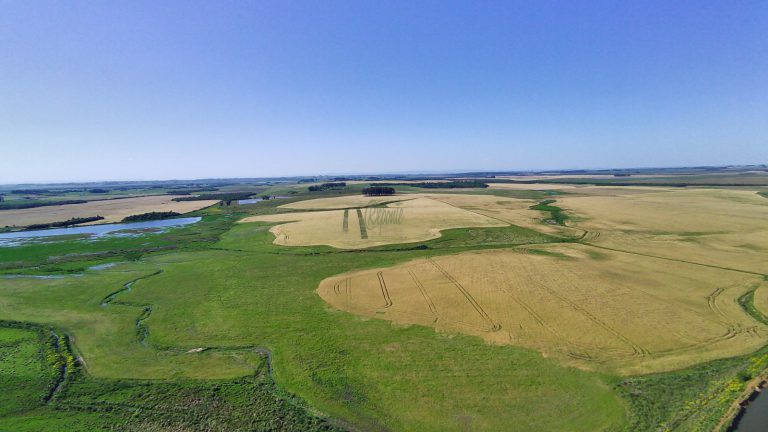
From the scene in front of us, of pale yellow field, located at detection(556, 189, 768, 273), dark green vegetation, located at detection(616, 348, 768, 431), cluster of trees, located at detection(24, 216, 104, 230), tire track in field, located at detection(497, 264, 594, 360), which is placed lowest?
dark green vegetation, located at detection(616, 348, 768, 431)

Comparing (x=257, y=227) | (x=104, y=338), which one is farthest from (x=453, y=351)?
(x=257, y=227)

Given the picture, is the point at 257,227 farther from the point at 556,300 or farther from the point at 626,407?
the point at 626,407

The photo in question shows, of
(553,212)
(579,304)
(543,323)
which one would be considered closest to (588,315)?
(579,304)

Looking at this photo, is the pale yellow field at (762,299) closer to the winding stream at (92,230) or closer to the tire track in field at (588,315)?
the tire track in field at (588,315)

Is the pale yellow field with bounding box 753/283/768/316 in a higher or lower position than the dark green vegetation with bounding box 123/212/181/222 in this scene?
lower

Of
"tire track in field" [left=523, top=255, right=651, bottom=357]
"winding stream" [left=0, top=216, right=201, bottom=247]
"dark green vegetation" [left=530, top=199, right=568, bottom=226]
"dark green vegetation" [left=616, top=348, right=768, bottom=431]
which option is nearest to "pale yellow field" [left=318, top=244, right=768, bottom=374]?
"tire track in field" [left=523, top=255, right=651, bottom=357]

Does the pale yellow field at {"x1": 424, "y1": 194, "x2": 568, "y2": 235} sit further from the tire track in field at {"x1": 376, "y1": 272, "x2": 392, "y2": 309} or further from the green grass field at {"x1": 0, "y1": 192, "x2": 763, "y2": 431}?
the green grass field at {"x1": 0, "y1": 192, "x2": 763, "y2": 431}

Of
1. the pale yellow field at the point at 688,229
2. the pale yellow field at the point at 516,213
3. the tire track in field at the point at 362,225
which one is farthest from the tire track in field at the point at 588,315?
the tire track in field at the point at 362,225
